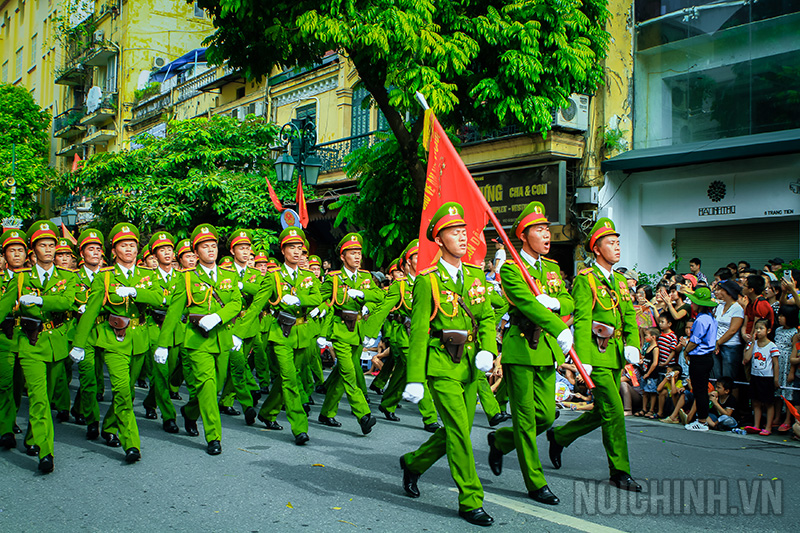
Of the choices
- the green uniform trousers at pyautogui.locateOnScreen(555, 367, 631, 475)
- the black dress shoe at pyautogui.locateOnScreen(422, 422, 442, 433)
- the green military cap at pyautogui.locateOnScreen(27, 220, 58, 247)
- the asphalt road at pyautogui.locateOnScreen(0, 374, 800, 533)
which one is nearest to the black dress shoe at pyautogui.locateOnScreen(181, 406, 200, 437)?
the asphalt road at pyautogui.locateOnScreen(0, 374, 800, 533)

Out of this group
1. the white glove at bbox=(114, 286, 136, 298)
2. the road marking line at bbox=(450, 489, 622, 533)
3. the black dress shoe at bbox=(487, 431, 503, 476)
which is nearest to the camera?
the road marking line at bbox=(450, 489, 622, 533)

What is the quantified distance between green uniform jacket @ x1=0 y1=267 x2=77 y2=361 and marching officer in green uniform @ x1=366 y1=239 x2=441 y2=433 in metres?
3.12

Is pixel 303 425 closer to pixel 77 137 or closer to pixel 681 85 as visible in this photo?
pixel 681 85

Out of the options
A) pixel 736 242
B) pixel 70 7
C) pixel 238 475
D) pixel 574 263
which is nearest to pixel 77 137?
pixel 70 7

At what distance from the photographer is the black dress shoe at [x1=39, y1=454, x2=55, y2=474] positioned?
6410 mm

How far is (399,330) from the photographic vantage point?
32.8 ft

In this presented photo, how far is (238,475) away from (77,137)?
42.1 metres

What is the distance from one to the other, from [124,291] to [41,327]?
82cm

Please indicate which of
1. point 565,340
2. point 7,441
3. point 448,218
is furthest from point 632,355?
point 7,441

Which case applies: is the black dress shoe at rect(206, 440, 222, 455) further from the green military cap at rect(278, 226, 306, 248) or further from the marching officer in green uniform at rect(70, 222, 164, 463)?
the green military cap at rect(278, 226, 306, 248)

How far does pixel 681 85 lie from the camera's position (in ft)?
53.8

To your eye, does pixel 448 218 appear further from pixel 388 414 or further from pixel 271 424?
pixel 388 414

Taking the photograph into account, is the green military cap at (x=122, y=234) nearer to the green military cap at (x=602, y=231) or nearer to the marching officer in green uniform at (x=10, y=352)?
the marching officer in green uniform at (x=10, y=352)

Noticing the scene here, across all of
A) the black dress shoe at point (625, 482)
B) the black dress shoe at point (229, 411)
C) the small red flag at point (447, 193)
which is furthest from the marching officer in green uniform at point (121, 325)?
the black dress shoe at point (625, 482)
